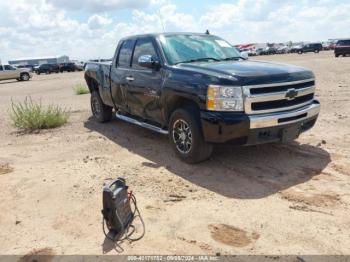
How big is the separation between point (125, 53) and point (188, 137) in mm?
2636

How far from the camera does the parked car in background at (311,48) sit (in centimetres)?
5844

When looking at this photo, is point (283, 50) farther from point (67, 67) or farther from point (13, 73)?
point (13, 73)

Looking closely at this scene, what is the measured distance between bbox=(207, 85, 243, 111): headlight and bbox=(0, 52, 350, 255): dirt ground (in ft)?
2.97

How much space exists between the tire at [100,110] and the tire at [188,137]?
3.46 meters

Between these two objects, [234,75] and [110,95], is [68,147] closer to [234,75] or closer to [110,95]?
[110,95]

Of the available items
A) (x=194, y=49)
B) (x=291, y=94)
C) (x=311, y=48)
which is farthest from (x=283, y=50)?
(x=291, y=94)

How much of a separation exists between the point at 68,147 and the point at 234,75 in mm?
3584

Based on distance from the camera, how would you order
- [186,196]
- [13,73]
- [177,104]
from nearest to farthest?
[186,196], [177,104], [13,73]

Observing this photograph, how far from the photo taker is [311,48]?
59.3 meters

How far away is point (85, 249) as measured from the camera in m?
3.48

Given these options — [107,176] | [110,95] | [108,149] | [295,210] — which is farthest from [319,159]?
[110,95]

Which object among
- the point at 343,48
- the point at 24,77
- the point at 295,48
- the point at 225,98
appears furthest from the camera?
the point at 295,48

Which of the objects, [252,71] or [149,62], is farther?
[149,62]

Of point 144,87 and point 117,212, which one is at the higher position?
point 144,87
